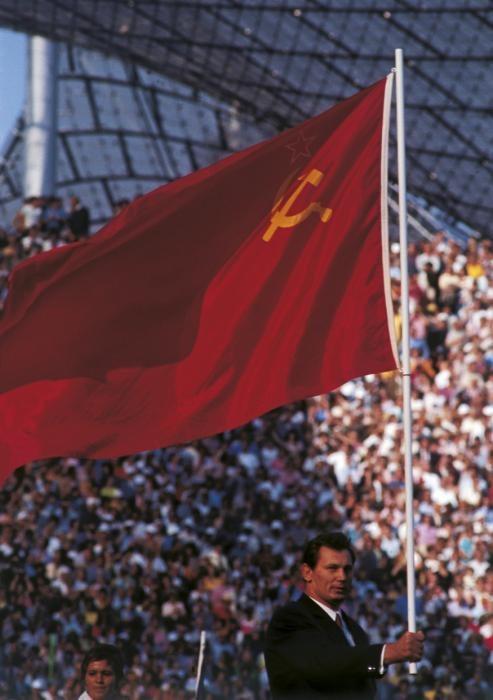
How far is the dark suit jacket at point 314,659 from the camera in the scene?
17.3ft

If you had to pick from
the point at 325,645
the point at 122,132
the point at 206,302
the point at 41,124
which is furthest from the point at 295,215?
the point at 122,132

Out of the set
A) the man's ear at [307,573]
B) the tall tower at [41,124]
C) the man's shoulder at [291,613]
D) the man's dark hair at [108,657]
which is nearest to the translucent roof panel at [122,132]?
the tall tower at [41,124]

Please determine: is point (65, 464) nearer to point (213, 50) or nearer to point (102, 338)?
point (102, 338)

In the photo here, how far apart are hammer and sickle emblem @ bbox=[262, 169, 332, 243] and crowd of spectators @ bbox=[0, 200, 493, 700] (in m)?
6.57

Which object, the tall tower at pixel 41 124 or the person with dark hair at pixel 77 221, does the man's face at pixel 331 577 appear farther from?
the tall tower at pixel 41 124

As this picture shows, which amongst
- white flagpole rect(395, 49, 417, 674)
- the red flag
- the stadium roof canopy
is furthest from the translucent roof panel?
white flagpole rect(395, 49, 417, 674)

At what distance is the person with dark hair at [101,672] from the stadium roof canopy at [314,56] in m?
26.9

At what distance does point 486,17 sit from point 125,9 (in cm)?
700

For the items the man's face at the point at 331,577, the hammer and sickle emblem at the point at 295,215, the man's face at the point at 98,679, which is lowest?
the man's face at the point at 98,679

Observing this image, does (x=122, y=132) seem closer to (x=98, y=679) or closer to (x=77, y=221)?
(x=77, y=221)

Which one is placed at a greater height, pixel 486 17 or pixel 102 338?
pixel 486 17

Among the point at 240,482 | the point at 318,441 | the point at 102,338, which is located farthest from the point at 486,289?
the point at 102,338

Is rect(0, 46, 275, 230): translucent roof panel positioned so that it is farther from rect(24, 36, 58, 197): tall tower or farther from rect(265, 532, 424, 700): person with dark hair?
rect(265, 532, 424, 700): person with dark hair

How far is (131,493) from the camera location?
66.5 ft
